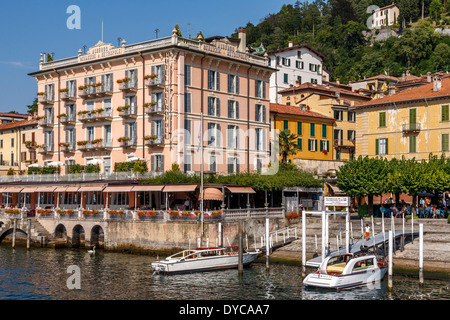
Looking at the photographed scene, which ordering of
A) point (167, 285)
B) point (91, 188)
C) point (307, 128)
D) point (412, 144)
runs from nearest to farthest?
1. point (167, 285)
2. point (91, 188)
3. point (412, 144)
4. point (307, 128)

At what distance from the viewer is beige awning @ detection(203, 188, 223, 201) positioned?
5666 centimetres

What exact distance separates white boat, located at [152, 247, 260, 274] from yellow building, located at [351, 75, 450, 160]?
95.4 ft

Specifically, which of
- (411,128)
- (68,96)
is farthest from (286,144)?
(68,96)

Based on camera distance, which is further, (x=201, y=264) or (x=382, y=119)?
(x=382, y=119)

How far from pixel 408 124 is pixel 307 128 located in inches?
654

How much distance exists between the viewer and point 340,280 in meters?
37.7

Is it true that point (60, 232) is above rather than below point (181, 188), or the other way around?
below

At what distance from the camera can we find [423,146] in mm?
67688

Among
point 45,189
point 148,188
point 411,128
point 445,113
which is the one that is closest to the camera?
point 148,188

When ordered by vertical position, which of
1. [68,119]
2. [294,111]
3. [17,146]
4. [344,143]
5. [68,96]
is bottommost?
[17,146]

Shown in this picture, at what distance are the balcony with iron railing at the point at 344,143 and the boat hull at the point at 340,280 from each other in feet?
155

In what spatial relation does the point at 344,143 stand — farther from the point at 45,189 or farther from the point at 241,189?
the point at 45,189
